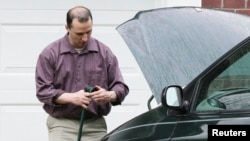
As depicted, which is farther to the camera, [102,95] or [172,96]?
[102,95]

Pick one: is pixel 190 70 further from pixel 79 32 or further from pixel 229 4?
pixel 229 4

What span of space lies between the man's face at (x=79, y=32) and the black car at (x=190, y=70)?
0.30m

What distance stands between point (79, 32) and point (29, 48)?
1.89 meters

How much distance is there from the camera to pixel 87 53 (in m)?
5.50

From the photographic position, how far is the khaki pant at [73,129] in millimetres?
5492

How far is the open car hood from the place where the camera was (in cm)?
471

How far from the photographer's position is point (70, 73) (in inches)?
214

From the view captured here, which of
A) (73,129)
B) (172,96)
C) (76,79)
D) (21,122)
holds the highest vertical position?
(172,96)

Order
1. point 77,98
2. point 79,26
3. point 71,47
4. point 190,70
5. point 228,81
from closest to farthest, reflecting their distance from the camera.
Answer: point 228,81 → point 190,70 → point 77,98 → point 79,26 → point 71,47

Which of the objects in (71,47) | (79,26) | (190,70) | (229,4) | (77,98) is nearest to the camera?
(190,70)

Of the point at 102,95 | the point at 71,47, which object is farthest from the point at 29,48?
the point at 102,95

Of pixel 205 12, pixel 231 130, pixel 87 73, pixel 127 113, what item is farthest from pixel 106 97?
pixel 127 113

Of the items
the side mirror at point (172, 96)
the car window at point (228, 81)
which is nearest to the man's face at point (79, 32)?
the side mirror at point (172, 96)

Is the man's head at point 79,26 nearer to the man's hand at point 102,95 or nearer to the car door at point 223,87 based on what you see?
the man's hand at point 102,95
